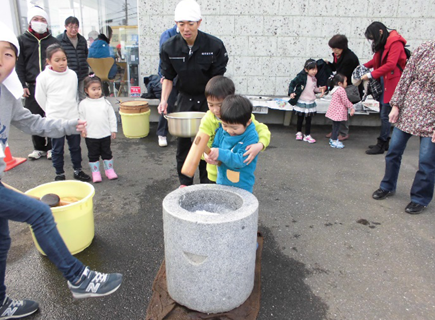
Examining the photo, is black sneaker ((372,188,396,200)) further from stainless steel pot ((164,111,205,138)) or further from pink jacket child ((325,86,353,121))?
stainless steel pot ((164,111,205,138))

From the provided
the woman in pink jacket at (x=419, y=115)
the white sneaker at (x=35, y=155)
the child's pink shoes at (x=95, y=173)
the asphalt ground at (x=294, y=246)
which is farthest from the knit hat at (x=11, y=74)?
the woman in pink jacket at (x=419, y=115)

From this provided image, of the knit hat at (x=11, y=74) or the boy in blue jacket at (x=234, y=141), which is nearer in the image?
the knit hat at (x=11, y=74)

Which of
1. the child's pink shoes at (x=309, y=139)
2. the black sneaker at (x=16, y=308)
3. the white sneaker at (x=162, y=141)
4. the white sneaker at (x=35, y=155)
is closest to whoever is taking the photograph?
the black sneaker at (x=16, y=308)

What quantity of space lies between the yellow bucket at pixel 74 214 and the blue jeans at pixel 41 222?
528 millimetres

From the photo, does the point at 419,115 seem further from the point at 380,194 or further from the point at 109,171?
the point at 109,171

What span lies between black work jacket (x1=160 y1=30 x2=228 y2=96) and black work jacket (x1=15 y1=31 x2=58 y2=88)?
2181 millimetres

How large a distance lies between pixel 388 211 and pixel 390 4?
512cm

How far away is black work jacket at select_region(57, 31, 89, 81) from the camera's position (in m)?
4.61

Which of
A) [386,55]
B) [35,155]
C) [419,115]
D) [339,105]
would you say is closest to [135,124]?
[35,155]

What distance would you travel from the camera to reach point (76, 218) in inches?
97.5

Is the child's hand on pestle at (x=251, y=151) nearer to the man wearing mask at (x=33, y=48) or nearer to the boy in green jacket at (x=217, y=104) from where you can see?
the boy in green jacket at (x=217, y=104)

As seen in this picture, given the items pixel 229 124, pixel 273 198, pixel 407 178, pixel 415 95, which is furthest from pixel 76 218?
pixel 407 178

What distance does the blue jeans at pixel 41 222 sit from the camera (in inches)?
66.0

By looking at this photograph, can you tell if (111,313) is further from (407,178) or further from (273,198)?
(407,178)
